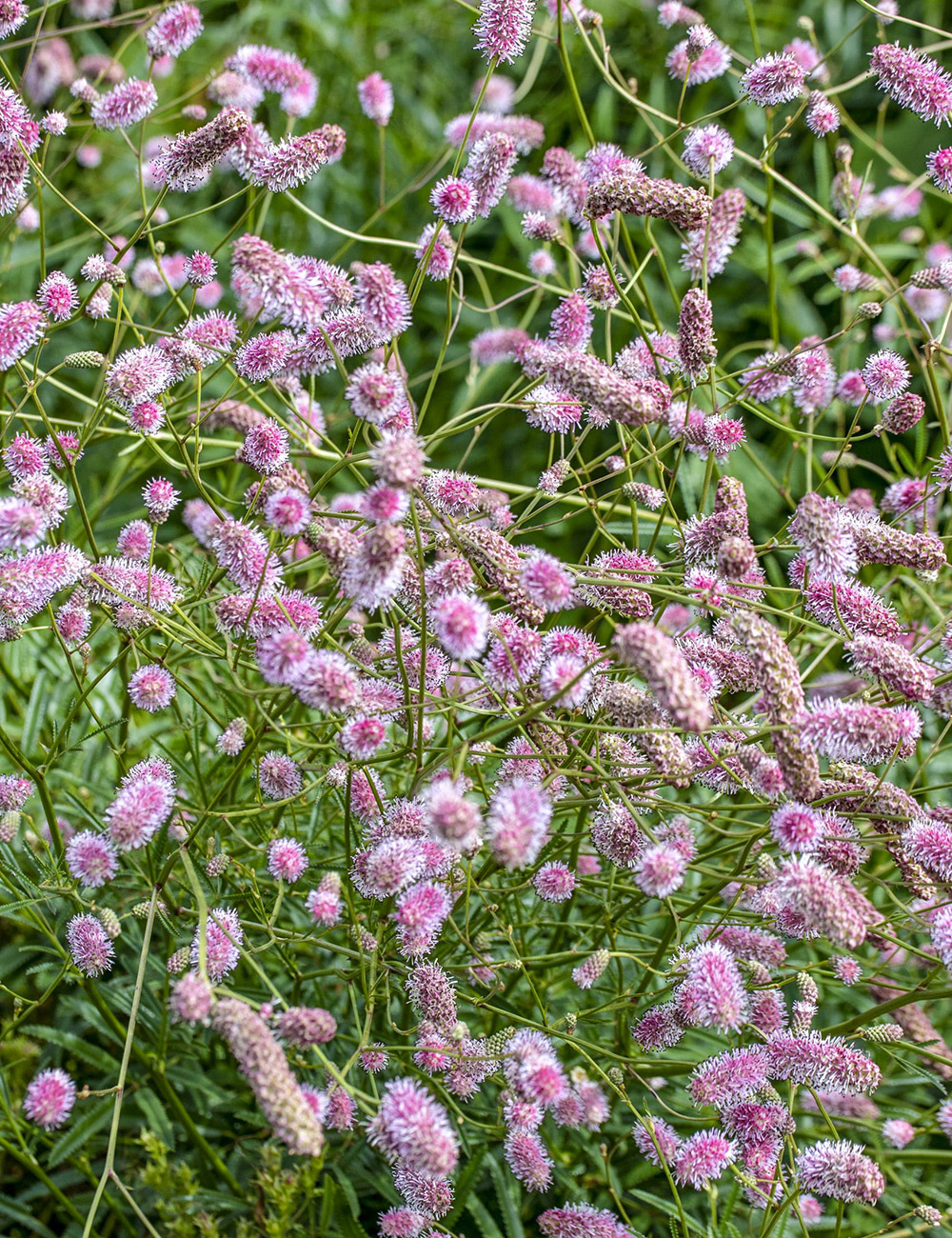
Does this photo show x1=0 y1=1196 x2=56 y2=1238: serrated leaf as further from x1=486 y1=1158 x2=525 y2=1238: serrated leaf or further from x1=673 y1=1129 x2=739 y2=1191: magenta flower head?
x1=673 y1=1129 x2=739 y2=1191: magenta flower head

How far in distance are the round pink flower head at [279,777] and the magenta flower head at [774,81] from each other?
1104 mm

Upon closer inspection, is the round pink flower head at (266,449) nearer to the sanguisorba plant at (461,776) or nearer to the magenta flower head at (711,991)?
the sanguisorba plant at (461,776)

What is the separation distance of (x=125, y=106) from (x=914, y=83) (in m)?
1.08

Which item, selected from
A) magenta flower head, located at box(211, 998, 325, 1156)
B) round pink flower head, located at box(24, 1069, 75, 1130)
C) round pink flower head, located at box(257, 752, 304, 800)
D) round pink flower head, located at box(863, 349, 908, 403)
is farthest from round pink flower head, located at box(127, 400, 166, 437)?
round pink flower head, located at box(863, 349, 908, 403)

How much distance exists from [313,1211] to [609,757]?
0.73 metres

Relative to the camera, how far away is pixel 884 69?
1.57 m

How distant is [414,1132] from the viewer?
1027 mm

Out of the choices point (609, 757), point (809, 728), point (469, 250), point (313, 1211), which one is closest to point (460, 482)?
point (609, 757)

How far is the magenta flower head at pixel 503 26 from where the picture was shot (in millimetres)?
1417

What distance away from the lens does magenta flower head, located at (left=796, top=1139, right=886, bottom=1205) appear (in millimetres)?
1230

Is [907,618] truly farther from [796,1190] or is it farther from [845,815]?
[796,1190]

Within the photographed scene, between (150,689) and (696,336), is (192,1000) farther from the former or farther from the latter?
(696,336)

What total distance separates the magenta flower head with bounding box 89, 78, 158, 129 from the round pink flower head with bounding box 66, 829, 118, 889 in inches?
38.1

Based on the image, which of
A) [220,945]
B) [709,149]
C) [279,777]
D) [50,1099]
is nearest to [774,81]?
[709,149]
